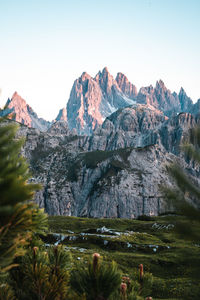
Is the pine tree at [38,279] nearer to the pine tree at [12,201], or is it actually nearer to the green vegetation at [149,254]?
the pine tree at [12,201]

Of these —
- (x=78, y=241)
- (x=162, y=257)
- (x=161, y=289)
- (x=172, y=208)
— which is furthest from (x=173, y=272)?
(x=172, y=208)

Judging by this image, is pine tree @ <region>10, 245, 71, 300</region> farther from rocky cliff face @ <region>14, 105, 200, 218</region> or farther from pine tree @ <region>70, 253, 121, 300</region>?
rocky cliff face @ <region>14, 105, 200, 218</region>

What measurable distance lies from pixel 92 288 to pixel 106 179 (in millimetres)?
161699

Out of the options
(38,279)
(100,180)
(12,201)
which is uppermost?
(100,180)

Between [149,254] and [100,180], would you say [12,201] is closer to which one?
[149,254]

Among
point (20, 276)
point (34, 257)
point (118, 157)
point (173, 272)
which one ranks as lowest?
point (173, 272)

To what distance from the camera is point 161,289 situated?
53.9ft

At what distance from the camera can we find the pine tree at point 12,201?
2.48 metres

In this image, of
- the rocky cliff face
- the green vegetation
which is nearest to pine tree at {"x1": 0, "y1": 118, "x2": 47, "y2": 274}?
the green vegetation

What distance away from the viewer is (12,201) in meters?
2.57

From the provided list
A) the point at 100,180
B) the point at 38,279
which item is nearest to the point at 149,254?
the point at 38,279

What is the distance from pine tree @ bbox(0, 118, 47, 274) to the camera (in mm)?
2480

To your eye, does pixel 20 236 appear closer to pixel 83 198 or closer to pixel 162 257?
pixel 162 257

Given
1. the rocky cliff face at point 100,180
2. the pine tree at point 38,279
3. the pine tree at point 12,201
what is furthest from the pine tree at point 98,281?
the rocky cliff face at point 100,180
